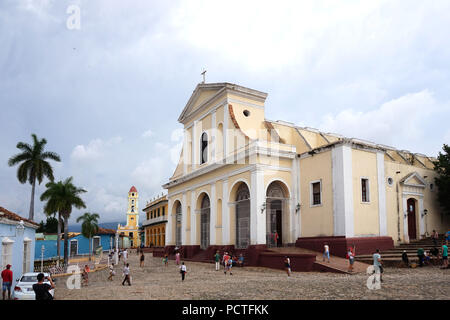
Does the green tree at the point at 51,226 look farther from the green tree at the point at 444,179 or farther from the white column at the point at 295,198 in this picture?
the green tree at the point at 444,179

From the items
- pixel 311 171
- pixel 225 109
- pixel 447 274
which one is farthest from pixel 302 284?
pixel 225 109

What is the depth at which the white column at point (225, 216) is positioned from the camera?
25031 millimetres

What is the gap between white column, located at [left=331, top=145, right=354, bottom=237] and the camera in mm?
20609

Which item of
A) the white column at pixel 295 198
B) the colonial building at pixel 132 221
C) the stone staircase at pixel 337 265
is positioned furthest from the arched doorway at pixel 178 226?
the colonial building at pixel 132 221

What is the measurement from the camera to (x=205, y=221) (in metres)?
29.9

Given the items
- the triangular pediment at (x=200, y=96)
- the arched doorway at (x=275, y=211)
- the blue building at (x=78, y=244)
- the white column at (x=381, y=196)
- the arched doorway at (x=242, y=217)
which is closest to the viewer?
the white column at (x=381, y=196)

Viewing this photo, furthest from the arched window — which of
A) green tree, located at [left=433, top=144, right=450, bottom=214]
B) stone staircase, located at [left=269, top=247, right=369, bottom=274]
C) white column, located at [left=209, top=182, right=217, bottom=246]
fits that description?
green tree, located at [left=433, top=144, right=450, bottom=214]

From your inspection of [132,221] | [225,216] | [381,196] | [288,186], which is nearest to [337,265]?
[381,196]

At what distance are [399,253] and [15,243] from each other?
17.6 metres

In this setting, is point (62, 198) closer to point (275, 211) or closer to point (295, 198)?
point (275, 211)

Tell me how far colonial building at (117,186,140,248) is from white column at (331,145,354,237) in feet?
220

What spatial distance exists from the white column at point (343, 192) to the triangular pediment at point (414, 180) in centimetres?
473

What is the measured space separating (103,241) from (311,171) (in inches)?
1727
